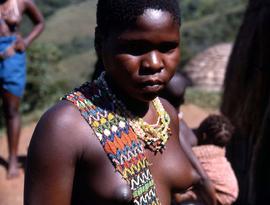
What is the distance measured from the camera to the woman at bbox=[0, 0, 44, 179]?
4.74 m

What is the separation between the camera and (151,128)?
75.8 inches

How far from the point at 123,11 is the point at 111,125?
364 millimetres

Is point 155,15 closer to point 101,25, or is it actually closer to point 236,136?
point 101,25

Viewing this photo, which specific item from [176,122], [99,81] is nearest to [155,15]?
[99,81]

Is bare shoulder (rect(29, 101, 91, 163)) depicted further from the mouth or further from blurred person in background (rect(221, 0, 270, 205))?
blurred person in background (rect(221, 0, 270, 205))

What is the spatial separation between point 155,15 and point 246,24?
3880 mm

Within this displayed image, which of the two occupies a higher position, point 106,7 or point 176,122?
point 106,7

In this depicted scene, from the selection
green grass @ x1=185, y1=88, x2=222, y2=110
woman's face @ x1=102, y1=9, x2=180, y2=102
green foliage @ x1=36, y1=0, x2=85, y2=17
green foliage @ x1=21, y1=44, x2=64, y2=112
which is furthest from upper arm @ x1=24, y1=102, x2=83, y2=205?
green foliage @ x1=36, y1=0, x2=85, y2=17

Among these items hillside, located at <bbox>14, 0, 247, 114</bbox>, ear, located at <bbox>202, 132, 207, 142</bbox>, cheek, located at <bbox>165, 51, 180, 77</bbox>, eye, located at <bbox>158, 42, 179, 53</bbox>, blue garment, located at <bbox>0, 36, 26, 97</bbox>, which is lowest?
hillside, located at <bbox>14, 0, 247, 114</bbox>

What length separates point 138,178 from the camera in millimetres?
1779

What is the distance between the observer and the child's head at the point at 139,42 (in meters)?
1.70

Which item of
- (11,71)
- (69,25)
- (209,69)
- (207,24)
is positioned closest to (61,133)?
(11,71)

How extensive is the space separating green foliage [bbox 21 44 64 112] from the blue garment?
5570 mm

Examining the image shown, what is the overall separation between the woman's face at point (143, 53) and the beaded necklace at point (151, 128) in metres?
0.11
